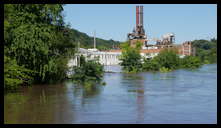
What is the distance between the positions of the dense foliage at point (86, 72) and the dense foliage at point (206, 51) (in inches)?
3182

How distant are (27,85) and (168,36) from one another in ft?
313

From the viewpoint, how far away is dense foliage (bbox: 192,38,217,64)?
116500 mm

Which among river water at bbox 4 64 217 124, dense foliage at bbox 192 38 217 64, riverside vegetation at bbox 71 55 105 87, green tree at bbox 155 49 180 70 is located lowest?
river water at bbox 4 64 217 124

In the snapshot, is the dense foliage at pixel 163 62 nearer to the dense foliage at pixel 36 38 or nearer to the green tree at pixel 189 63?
the green tree at pixel 189 63

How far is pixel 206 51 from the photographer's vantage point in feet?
428

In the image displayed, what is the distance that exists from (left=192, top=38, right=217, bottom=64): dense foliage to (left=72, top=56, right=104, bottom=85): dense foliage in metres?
80.8

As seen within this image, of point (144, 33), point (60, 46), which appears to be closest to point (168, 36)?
point (144, 33)

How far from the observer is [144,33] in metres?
112

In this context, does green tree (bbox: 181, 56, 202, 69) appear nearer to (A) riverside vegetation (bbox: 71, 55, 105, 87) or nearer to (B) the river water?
(A) riverside vegetation (bbox: 71, 55, 105, 87)

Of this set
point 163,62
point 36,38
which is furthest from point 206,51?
point 36,38

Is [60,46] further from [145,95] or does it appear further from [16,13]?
[145,95]

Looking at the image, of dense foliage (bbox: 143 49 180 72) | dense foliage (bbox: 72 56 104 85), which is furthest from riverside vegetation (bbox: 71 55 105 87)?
dense foliage (bbox: 143 49 180 72)
